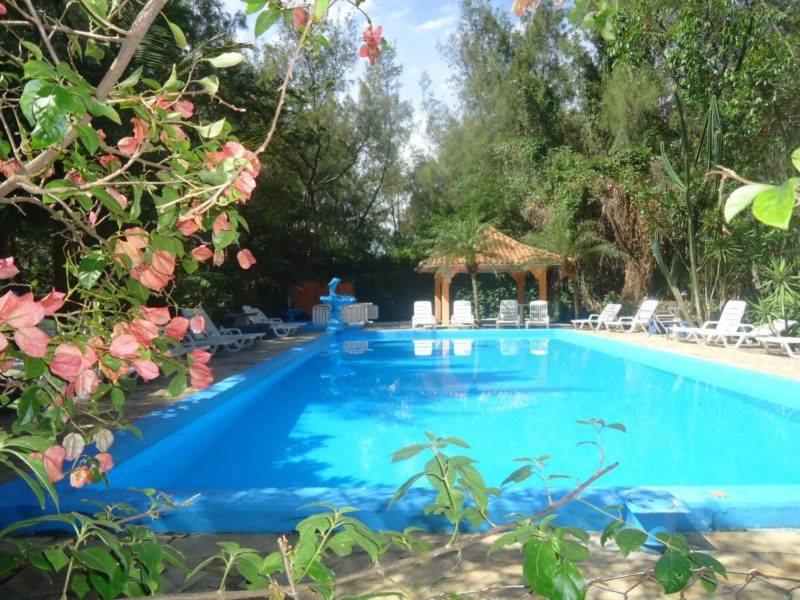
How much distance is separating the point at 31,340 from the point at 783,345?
12.1 meters

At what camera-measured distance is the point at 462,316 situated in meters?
19.2

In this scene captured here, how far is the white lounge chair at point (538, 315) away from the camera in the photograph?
1897 cm

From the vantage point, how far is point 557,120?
80.1 feet

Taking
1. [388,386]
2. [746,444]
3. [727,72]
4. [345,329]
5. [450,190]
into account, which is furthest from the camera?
[450,190]

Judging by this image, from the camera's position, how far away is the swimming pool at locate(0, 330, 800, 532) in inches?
136

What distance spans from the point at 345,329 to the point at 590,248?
831 cm

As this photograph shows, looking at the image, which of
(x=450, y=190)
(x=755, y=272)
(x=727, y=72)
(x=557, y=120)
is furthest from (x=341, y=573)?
(x=450, y=190)

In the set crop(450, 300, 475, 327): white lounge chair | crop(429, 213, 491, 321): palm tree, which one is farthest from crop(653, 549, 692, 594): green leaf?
crop(450, 300, 475, 327): white lounge chair

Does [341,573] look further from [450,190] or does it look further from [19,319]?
[450,190]

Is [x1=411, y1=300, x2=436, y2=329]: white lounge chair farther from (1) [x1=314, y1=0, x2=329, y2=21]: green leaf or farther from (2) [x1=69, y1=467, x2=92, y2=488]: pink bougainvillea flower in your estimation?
(1) [x1=314, y1=0, x2=329, y2=21]: green leaf

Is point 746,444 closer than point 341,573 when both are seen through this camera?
No

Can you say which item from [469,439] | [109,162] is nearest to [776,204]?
[109,162]

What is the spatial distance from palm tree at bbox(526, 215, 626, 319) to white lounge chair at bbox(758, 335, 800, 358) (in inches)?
309

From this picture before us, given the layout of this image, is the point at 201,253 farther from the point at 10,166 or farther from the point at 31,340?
the point at 31,340
